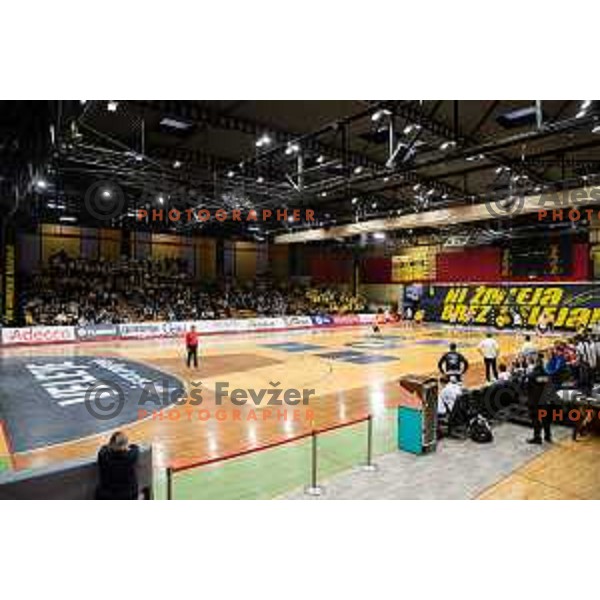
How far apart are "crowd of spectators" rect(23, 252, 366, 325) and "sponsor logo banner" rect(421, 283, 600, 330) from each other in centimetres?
701

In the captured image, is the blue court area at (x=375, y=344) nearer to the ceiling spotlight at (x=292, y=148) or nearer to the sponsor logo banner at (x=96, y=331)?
the ceiling spotlight at (x=292, y=148)

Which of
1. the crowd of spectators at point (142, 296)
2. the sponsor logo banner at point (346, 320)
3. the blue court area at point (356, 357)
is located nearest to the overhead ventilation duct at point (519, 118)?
the blue court area at point (356, 357)

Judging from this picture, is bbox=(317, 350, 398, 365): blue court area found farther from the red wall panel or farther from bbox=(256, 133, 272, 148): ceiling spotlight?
the red wall panel

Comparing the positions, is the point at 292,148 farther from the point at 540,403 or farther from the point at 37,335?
the point at 37,335

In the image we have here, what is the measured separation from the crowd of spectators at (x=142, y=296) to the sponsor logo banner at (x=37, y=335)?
1330mm

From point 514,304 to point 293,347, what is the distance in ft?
52.9

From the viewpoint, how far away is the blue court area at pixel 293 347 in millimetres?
20172

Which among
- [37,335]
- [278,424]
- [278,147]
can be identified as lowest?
[278,424]

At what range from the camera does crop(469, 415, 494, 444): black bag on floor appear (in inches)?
314

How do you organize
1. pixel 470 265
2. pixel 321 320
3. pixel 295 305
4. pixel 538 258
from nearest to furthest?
1. pixel 538 258
2. pixel 321 320
3. pixel 470 265
4. pixel 295 305

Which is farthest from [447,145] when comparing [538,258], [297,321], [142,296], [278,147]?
[142,296]

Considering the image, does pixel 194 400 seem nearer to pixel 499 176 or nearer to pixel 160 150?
pixel 160 150

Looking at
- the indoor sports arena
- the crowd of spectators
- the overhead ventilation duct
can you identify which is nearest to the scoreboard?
the indoor sports arena

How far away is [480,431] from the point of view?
806cm
